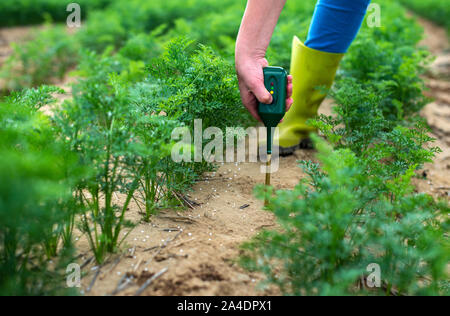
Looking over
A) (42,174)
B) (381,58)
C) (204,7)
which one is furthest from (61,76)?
(42,174)

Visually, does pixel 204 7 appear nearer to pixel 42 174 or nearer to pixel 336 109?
pixel 336 109

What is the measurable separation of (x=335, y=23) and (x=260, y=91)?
1.04 metres

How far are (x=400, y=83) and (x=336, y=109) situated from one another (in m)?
1.09

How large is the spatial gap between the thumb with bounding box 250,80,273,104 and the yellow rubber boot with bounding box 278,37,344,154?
78 centimetres

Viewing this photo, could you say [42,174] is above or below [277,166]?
above

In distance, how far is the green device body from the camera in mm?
2219

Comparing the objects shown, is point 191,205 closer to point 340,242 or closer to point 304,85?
point 340,242

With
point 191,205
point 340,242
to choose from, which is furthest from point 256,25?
point 340,242

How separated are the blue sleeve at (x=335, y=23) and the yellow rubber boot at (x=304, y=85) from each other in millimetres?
64

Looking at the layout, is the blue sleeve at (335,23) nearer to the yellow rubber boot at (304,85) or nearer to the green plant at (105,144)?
the yellow rubber boot at (304,85)

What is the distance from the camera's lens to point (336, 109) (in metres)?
2.66

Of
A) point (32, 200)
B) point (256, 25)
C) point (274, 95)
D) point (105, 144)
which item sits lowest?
point (32, 200)

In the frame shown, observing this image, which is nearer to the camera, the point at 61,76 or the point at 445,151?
the point at 445,151

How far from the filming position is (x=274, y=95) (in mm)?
2266
